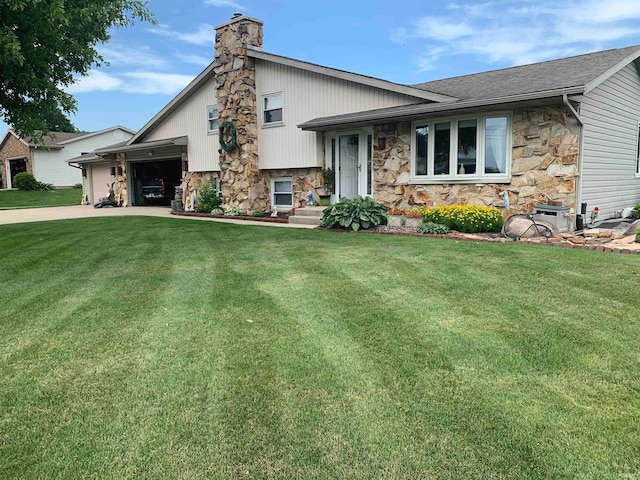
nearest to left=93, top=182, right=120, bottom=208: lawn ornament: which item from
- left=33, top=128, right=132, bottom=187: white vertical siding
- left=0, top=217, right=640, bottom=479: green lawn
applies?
left=0, top=217, right=640, bottom=479: green lawn

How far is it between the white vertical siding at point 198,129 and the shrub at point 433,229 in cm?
949

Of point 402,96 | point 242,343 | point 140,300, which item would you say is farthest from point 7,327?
point 402,96

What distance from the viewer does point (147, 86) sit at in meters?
25.8

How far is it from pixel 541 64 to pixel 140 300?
1168 cm

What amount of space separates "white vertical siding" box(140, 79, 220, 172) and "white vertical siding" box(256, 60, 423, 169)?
2.56 m

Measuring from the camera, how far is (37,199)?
2841cm

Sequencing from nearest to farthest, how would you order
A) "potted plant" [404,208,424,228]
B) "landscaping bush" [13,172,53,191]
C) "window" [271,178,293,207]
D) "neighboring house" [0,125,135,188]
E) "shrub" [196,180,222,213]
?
"potted plant" [404,208,424,228] → "window" [271,178,293,207] → "shrub" [196,180,222,213] → "landscaping bush" [13,172,53,191] → "neighboring house" [0,125,135,188]

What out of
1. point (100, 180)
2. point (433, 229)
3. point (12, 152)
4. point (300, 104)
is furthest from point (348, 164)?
point (12, 152)

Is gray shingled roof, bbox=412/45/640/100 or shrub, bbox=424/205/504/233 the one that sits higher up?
gray shingled roof, bbox=412/45/640/100

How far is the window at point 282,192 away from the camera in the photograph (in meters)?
14.9

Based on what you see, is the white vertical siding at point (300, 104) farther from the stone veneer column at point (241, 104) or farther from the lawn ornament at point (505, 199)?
the lawn ornament at point (505, 199)

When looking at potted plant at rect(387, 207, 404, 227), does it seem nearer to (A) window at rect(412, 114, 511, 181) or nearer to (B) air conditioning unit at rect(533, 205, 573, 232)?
(A) window at rect(412, 114, 511, 181)

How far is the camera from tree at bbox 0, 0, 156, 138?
695 centimetres

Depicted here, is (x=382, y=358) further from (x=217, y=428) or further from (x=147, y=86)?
(x=147, y=86)
